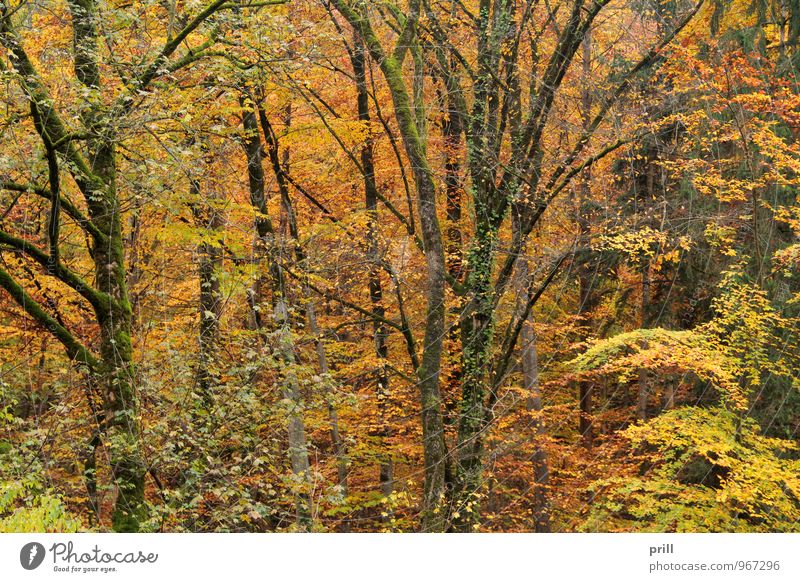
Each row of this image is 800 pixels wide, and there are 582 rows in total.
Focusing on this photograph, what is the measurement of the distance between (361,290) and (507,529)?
214 inches

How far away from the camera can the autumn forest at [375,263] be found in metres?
7.75

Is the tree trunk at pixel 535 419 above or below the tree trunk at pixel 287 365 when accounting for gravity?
below

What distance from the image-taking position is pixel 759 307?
12.6 meters

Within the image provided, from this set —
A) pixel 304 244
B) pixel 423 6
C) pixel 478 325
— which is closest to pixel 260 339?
pixel 304 244

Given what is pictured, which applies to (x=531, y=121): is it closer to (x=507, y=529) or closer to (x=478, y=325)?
(x=478, y=325)

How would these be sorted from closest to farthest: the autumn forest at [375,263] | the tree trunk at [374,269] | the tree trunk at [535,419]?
the autumn forest at [375,263] → the tree trunk at [374,269] → the tree trunk at [535,419]

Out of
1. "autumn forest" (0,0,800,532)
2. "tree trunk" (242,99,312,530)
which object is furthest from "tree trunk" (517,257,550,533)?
"tree trunk" (242,99,312,530)

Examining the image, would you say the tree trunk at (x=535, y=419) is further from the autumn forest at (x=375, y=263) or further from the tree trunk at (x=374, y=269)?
the tree trunk at (x=374, y=269)

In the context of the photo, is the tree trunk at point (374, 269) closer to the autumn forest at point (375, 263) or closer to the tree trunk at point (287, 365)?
the autumn forest at point (375, 263)

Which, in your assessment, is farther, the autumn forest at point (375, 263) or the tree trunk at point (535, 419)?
the tree trunk at point (535, 419)

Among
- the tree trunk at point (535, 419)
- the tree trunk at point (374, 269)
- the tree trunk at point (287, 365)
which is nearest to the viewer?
the tree trunk at point (287, 365)

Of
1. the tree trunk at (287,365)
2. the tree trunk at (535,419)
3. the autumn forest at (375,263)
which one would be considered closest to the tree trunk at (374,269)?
the autumn forest at (375,263)

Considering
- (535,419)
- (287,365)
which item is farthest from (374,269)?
(287,365)
